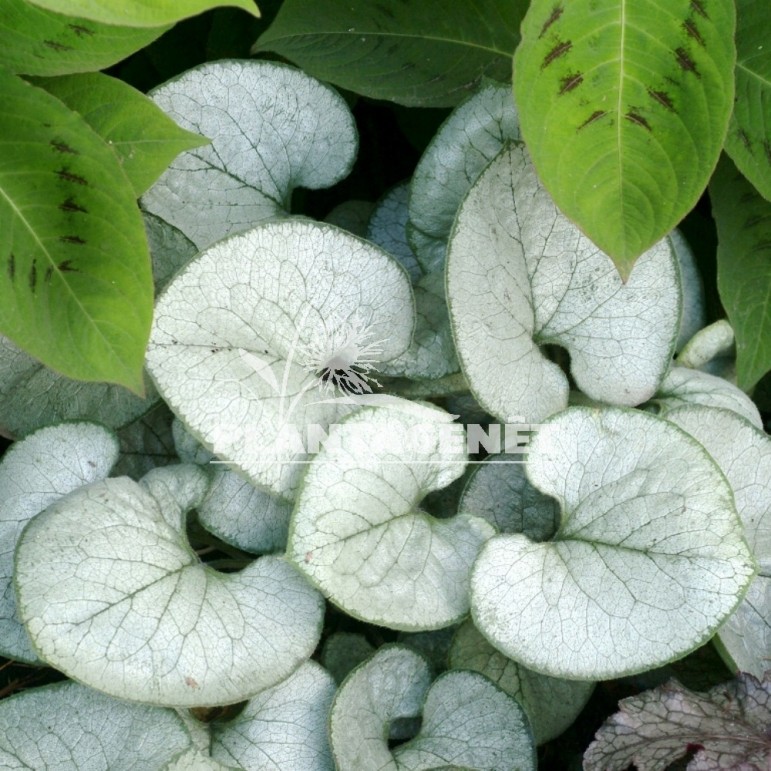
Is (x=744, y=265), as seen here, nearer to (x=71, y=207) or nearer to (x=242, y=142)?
(x=242, y=142)

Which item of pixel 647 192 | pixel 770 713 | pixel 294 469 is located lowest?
pixel 770 713

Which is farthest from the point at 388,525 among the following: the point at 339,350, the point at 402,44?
the point at 402,44

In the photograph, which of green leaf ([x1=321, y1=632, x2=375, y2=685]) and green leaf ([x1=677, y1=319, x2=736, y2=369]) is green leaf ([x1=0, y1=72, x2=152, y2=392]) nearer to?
green leaf ([x1=321, y1=632, x2=375, y2=685])

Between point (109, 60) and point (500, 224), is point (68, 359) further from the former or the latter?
point (500, 224)

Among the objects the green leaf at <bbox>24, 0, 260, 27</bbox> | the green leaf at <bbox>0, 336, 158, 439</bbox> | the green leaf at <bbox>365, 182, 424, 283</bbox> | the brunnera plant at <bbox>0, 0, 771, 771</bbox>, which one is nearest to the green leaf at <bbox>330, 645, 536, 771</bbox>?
the brunnera plant at <bbox>0, 0, 771, 771</bbox>

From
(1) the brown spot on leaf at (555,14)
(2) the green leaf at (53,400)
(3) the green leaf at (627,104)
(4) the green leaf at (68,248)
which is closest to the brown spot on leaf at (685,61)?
(3) the green leaf at (627,104)

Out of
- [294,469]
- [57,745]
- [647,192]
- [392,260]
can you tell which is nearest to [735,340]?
[647,192]
